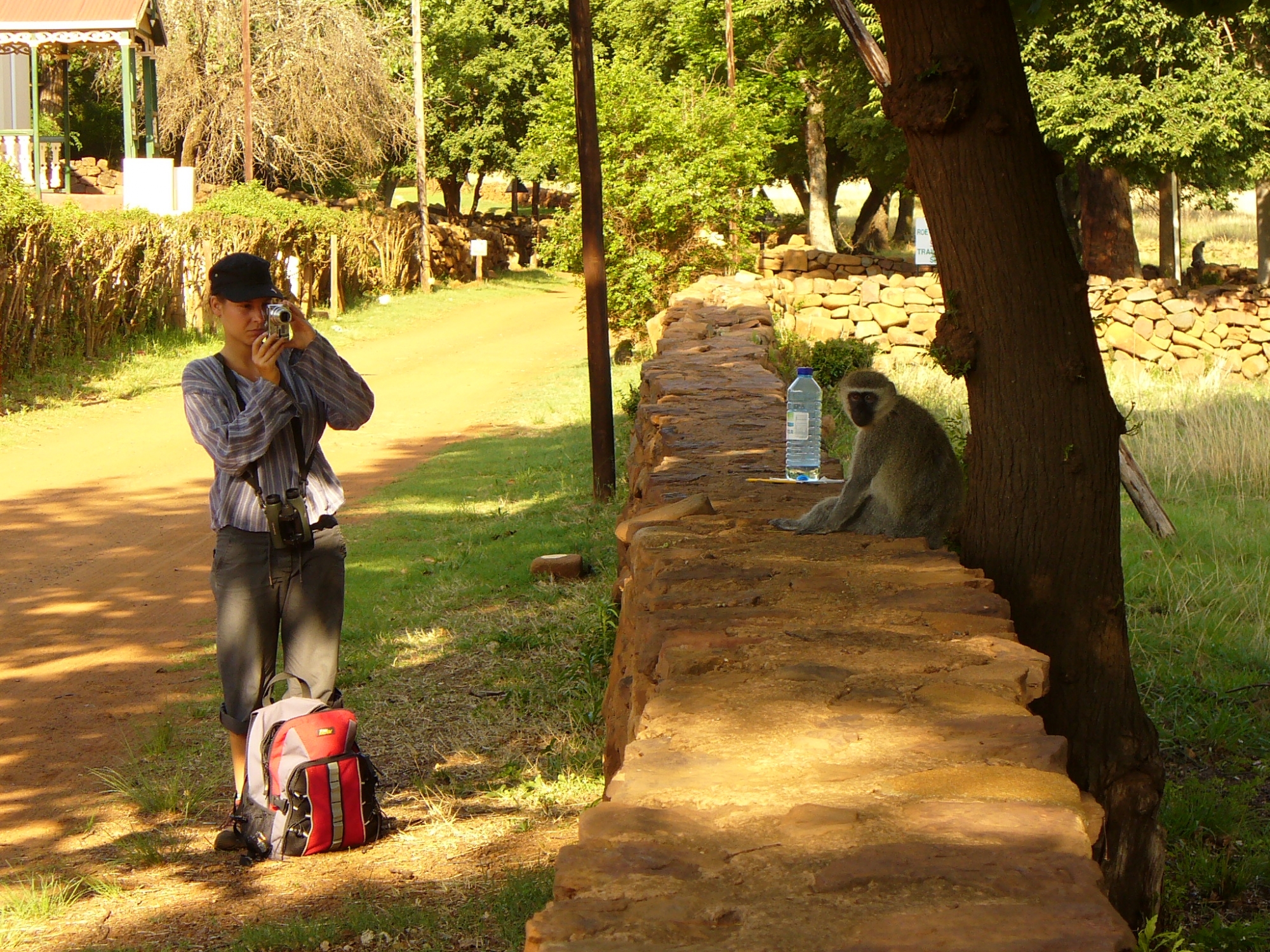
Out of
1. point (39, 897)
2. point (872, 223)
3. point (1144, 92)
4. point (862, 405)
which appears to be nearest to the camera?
point (39, 897)

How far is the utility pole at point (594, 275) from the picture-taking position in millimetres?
9734

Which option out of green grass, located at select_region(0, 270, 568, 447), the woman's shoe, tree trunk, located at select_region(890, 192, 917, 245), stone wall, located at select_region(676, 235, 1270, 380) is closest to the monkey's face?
the woman's shoe

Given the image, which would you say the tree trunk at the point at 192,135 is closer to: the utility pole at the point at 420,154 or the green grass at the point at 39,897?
the utility pole at the point at 420,154

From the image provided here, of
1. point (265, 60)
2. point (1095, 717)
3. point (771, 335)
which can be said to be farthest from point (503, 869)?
point (265, 60)

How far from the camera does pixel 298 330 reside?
442 cm

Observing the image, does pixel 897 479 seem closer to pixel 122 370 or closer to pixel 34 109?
pixel 122 370

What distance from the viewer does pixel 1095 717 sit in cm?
402

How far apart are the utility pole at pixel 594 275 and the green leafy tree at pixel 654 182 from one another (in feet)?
27.9

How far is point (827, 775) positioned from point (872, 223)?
135 feet

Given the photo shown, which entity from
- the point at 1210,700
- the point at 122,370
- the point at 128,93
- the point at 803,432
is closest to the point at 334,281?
the point at 128,93

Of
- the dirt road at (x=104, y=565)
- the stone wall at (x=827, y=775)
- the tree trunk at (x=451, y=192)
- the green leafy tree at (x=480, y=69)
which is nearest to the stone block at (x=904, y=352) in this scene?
the dirt road at (x=104, y=565)

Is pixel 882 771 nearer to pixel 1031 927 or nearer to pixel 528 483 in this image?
pixel 1031 927

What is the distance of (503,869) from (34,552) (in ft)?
19.8

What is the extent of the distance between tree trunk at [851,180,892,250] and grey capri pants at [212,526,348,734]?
29123 mm
